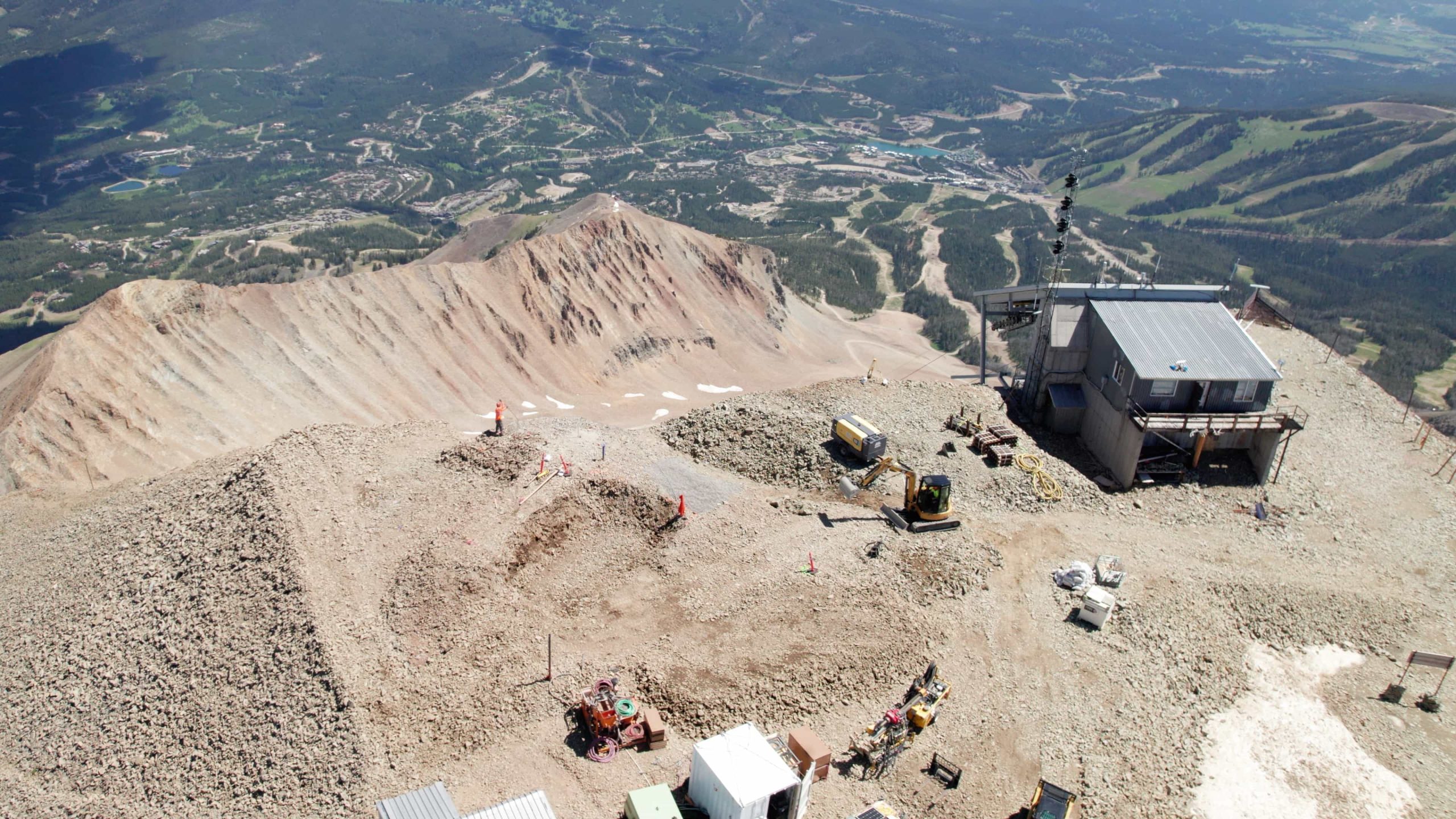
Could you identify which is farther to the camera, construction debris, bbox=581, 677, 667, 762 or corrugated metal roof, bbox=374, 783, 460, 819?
construction debris, bbox=581, 677, 667, 762

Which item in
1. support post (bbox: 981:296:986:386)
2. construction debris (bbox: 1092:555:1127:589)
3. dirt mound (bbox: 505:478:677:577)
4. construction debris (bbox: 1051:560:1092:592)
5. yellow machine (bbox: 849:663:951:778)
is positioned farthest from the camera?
support post (bbox: 981:296:986:386)

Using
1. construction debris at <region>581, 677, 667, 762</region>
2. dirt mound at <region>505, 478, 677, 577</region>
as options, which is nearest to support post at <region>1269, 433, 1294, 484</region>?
dirt mound at <region>505, 478, 677, 577</region>

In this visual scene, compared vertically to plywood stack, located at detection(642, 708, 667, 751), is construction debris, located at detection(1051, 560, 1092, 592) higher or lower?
lower

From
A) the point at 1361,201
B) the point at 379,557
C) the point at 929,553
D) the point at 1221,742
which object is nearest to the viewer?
the point at 1221,742

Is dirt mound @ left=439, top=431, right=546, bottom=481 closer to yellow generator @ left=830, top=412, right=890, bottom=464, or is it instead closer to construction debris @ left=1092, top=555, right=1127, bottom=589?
yellow generator @ left=830, top=412, right=890, bottom=464

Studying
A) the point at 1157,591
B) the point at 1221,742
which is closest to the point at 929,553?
the point at 1157,591

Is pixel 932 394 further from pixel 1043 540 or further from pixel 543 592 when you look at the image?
pixel 543 592

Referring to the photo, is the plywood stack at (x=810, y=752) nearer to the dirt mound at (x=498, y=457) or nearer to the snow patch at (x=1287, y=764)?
the snow patch at (x=1287, y=764)
